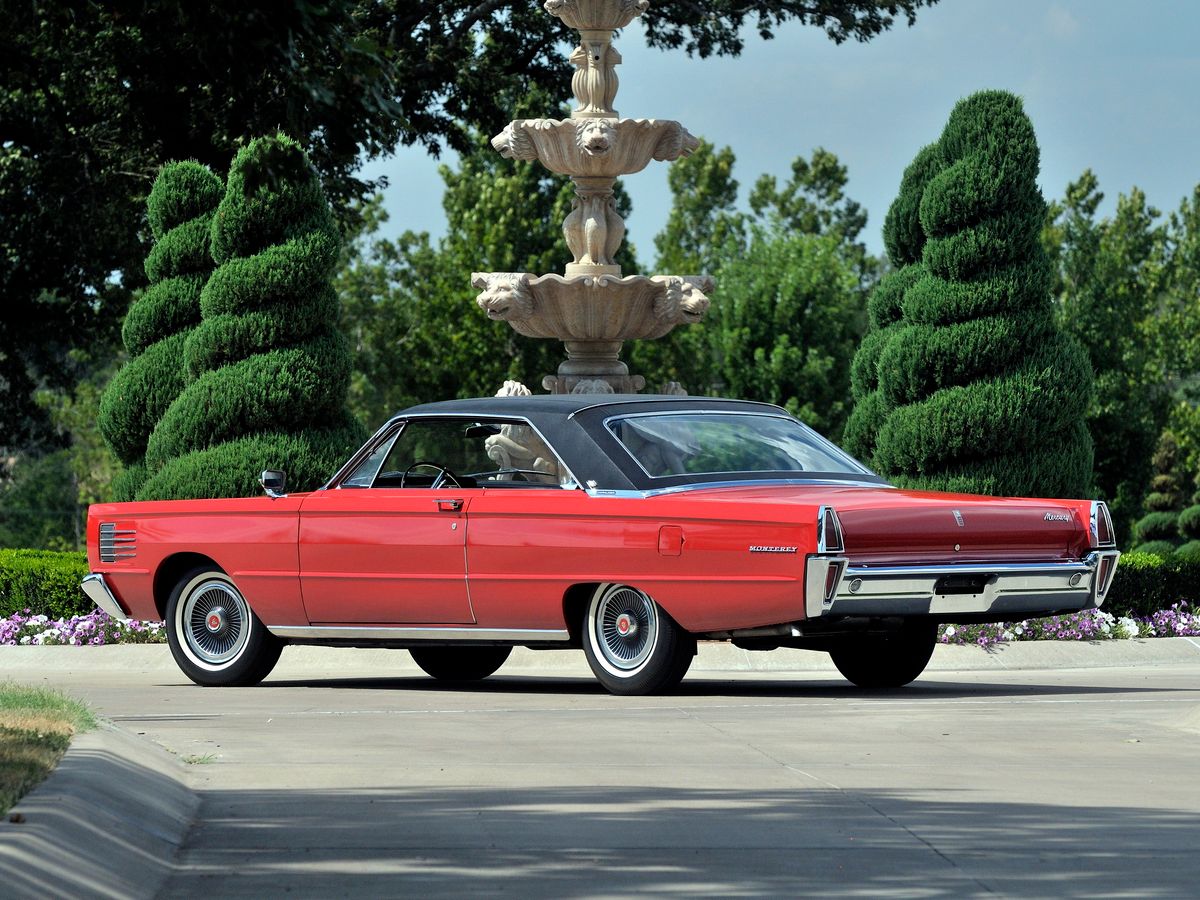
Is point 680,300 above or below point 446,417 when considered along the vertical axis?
above

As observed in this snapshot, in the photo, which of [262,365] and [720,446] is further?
[262,365]

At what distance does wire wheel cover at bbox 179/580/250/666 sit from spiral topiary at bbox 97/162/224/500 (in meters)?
7.22

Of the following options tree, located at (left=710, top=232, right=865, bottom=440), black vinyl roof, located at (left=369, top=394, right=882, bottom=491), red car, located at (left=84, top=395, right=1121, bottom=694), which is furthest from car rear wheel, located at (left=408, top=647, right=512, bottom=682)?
tree, located at (left=710, top=232, right=865, bottom=440)

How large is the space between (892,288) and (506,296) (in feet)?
13.5

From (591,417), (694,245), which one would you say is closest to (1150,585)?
(591,417)

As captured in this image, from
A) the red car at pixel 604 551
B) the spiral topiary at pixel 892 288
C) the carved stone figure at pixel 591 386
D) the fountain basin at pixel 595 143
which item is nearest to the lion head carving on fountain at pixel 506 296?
the carved stone figure at pixel 591 386

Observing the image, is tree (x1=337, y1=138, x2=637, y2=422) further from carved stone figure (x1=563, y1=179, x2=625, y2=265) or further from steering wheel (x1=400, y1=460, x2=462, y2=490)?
steering wheel (x1=400, y1=460, x2=462, y2=490)

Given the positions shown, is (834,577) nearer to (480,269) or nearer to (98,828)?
(98,828)

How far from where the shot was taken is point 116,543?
13.6m

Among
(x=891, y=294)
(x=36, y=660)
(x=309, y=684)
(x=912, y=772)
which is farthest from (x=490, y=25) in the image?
(x=912, y=772)

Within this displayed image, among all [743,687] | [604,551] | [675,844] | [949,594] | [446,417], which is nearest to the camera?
[675,844]

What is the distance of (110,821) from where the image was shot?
642 centimetres

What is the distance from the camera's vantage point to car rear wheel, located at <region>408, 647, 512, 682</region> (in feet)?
45.2

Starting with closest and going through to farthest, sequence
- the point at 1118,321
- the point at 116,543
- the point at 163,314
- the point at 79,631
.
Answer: the point at 116,543 → the point at 79,631 → the point at 163,314 → the point at 1118,321
